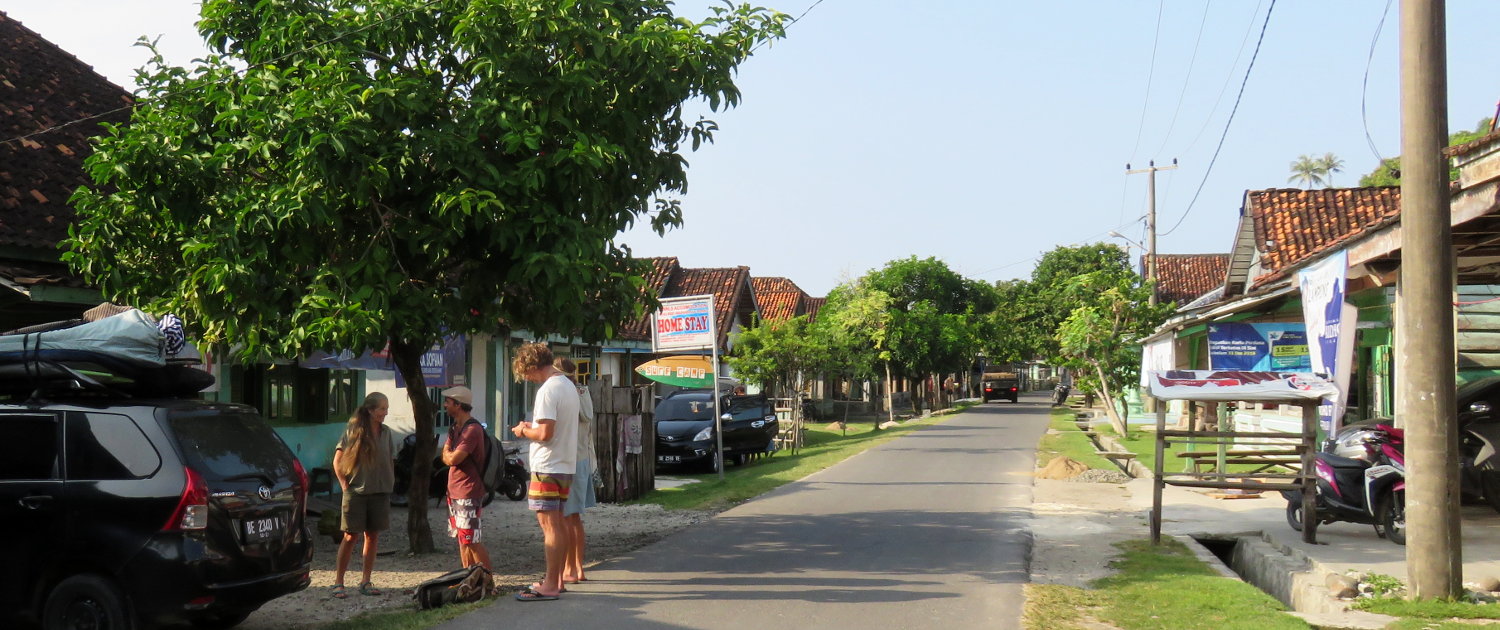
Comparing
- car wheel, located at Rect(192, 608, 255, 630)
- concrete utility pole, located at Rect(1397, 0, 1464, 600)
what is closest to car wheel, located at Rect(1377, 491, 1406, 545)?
concrete utility pole, located at Rect(1397, 0, 1464, 600)

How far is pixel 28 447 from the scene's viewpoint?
7195 mm

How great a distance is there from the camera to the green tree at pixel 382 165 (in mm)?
8977

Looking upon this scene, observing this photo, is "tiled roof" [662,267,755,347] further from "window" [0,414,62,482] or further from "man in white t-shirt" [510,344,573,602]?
"window" [0,414,62,482]

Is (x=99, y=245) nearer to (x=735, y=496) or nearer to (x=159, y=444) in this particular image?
(x=159, y=444)

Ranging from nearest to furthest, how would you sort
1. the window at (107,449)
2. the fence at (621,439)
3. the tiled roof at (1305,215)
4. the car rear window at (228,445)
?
1. the window at (107,449)
2. the car rear window at (228,445)
3. the fence at (621,439)
4. the tiled roof at (1305,215)

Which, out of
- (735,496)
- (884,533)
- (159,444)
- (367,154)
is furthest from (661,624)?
(735,496)

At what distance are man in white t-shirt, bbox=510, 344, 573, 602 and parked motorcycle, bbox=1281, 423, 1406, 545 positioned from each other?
7017mm

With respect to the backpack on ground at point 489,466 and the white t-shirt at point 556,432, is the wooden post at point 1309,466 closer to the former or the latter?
the white t-shirt at point 556,432

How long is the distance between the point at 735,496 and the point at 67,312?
856 cm

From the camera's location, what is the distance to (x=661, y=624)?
25.8ft

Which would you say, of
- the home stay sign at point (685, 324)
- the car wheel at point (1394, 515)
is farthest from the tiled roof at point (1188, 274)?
the car wheel at point (1394, 515)

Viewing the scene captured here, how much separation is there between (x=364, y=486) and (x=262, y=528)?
1821 millimetres

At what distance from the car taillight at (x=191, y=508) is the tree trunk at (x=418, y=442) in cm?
375

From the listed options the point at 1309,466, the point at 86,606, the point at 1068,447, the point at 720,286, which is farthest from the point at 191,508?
the point at 720,286
